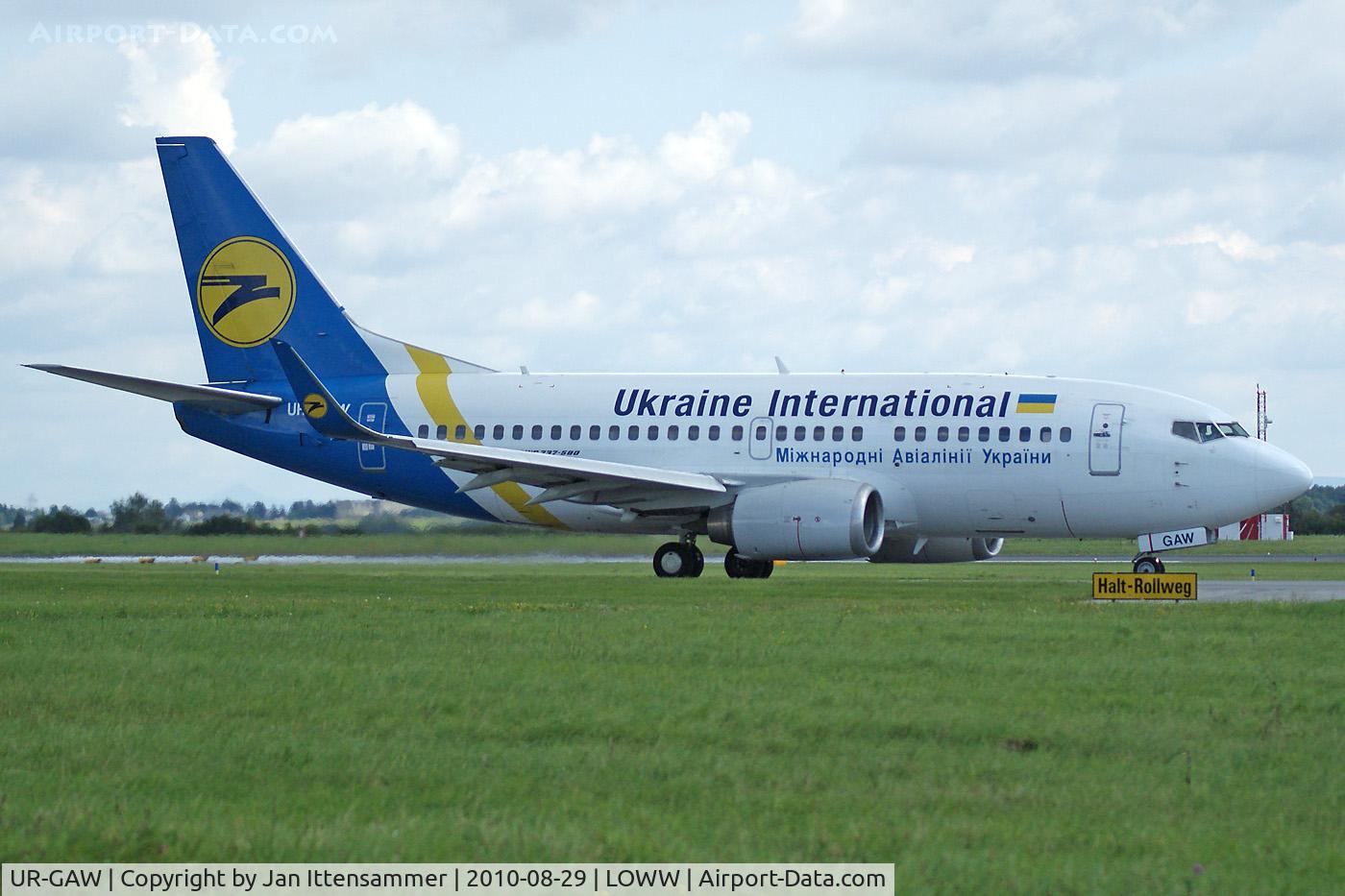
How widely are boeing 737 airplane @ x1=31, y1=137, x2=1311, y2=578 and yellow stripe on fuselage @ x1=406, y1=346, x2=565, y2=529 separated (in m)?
0.05

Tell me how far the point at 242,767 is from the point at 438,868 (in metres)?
2.65

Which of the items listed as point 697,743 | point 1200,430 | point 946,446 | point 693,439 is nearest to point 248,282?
point 693,439

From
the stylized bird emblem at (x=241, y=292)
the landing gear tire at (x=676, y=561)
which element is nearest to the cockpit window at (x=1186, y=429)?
the landing gear tire at (x=676, y=561)

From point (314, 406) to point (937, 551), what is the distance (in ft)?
41.7

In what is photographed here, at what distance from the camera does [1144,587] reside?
23.8 meters

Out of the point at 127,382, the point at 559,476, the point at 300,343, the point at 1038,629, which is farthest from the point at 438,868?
the point at 300,343

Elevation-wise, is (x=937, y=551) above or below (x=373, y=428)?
below

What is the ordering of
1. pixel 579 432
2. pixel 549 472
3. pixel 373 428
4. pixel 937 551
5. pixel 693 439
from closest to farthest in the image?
1. pixel 549 472
2. pixel 693 439
3. pixel 579 432
4. pixel 937 551
5. pixel 373 428

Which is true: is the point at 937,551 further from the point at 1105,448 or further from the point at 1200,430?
the point at 1200,430

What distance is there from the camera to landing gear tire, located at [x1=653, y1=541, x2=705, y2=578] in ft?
108

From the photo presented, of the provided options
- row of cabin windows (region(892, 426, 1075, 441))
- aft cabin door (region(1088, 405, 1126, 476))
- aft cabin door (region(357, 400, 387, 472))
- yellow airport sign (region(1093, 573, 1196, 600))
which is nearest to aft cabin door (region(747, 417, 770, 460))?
row of cabin windows (region(892, 426, 1075, 441))

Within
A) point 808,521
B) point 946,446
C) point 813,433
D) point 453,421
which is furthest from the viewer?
point 453,421

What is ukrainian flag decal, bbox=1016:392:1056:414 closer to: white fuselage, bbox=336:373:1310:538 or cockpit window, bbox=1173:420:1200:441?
white fuselage, bbox=336:373:1310:538

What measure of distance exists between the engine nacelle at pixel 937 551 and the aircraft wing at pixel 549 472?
420cm
